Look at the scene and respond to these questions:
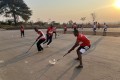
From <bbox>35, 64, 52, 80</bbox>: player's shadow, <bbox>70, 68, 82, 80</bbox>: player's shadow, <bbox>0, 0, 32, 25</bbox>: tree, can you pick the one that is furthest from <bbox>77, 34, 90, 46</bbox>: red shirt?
<bbox>0, 0, 32, 25</bbox>: tree

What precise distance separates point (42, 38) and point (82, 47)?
5771 mm

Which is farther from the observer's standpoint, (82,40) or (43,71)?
(82,40)

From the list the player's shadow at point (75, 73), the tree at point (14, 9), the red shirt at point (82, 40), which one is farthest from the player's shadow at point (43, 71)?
the tree at point (14, 9)

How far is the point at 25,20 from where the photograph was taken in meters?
99.6

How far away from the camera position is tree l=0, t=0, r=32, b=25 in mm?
97188

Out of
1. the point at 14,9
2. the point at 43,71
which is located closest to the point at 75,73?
the point at 43,71

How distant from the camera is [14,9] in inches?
3829

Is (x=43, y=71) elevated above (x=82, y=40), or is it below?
below

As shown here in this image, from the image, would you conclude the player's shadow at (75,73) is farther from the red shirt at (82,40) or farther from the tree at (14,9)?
the tree at (14,9)

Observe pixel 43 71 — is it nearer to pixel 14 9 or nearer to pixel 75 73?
pixel 75 73

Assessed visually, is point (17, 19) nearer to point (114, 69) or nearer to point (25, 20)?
→ point (25, 20)

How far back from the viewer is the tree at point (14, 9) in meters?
97.2

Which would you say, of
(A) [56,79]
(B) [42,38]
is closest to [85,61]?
(A) [56,79]

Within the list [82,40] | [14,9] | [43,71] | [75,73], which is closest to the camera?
[75,73]
